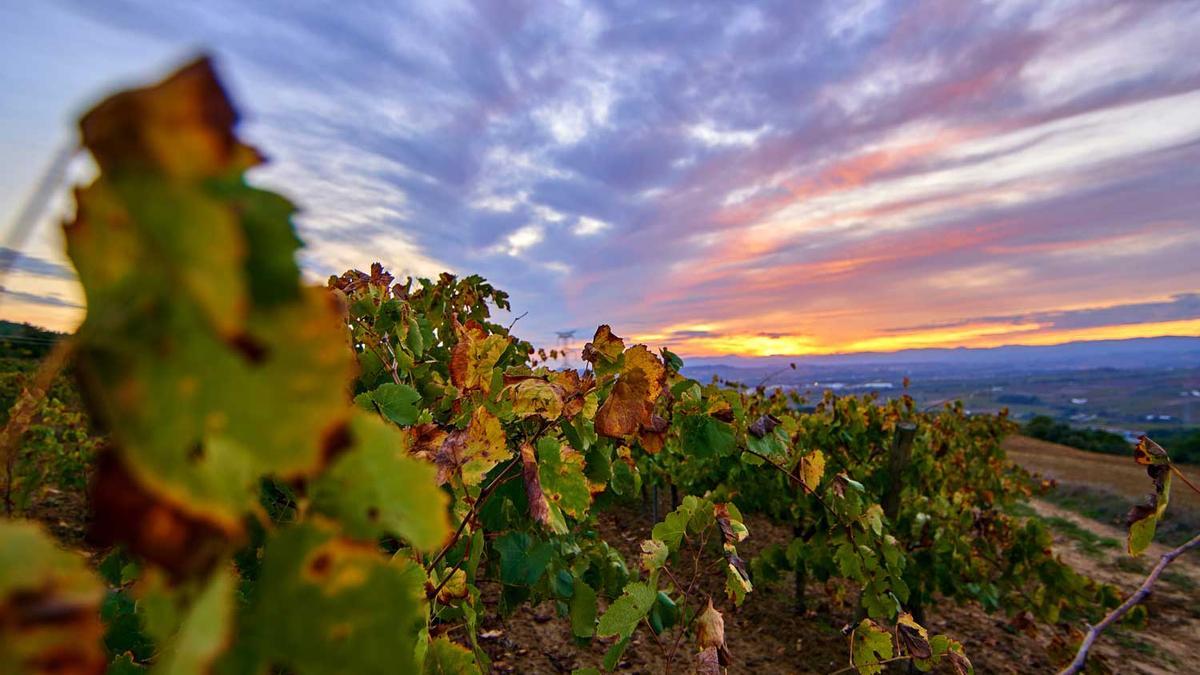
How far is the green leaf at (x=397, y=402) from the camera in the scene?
1.86m

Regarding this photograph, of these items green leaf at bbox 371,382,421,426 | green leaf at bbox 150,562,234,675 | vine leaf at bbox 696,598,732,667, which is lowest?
vine leaf at bbox 696,598,732,667

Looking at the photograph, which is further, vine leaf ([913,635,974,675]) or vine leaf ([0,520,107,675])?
→ vine leaf ([913,635,974,675])

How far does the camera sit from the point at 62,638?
27 cm

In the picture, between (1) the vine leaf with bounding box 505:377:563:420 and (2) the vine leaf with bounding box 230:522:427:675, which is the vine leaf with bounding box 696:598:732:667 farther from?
(2) the vine leaf with bounding box 230:522:427:675

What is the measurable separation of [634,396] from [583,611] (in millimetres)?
1049

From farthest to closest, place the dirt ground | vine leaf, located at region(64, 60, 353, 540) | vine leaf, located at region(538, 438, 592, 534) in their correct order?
1. the dirt ground
2. vine leaf, located at region(538, 438, 592, 534)
3. vine leaf, located at region(64, 60, 353, 540)

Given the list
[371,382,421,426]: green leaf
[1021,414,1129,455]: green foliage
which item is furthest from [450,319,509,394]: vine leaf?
[1021,414,1129,455]: green foliage

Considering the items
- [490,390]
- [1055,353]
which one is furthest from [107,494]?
[1055,353]

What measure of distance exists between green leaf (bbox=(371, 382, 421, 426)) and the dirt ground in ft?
11.0

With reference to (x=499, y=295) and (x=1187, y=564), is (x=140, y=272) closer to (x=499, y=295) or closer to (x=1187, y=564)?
(x=499, y=295)

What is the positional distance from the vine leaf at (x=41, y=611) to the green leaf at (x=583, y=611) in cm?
215

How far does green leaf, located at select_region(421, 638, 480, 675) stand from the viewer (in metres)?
1.36

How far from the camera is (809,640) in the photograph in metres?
6.41

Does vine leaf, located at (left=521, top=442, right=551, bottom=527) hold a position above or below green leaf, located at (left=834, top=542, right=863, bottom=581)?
above
